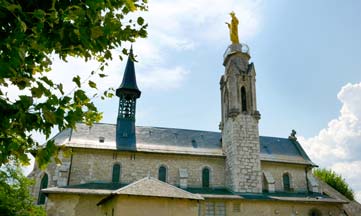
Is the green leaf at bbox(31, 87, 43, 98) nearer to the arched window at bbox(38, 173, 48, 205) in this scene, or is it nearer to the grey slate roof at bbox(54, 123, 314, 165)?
the grey slate roof at bbox(54, 123, 314, 165)

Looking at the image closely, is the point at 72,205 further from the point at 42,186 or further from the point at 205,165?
the point at 205,165

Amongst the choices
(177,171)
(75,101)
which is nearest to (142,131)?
(177,171)

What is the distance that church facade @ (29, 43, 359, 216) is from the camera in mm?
22891

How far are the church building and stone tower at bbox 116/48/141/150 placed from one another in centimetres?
9

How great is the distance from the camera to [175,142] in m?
28.2

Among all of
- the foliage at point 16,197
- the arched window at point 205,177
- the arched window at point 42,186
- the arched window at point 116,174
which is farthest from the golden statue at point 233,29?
the foliage at point 16,197

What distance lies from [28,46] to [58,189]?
19.1 metres

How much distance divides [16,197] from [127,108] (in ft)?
48.3

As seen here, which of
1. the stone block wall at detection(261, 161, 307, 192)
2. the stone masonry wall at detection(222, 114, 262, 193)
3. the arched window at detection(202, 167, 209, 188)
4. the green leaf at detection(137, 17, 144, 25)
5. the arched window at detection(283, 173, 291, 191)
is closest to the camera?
the green leaf at detection(137, 17, 144, 25)

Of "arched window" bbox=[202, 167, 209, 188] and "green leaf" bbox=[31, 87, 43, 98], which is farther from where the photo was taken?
"arched window" bbox=[202, 167, 209, 188]

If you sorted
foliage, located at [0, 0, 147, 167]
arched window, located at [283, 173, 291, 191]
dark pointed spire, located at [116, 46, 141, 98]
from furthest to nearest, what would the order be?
dark pointed spire, located at [116, 46, 141, 98]
arched window, located at [283, 173, 291, 191]
foliage, located at [0, 0, 147, 167]

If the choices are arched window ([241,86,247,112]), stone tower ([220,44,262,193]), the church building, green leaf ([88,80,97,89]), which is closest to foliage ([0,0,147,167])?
green leaf ([88,80,97,89])

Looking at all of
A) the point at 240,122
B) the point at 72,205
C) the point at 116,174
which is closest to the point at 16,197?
→ the point at 72,205

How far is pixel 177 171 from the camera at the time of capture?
26234mm
